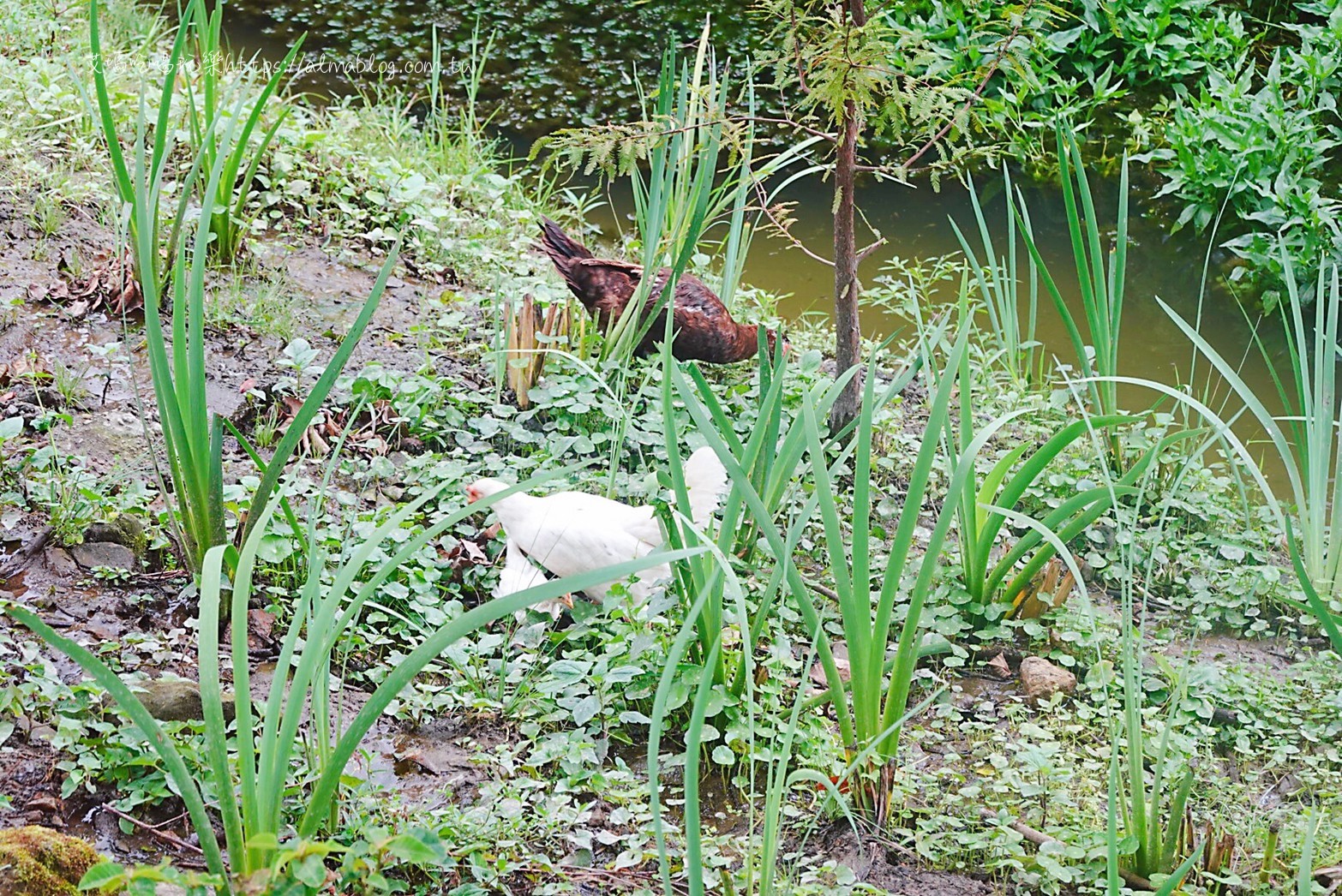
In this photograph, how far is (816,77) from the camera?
2529 mm

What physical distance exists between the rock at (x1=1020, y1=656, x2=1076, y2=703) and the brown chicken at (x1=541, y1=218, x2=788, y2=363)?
4.45ft

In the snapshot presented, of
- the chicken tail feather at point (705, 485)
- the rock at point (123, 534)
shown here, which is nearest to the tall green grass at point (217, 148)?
the rock at point (123, 534)

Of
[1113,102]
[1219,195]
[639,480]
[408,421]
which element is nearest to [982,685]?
[639,480]

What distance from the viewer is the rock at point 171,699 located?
6.14 ft

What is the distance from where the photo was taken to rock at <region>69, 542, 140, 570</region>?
2.25m

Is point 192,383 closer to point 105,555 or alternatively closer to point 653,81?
point 105,555

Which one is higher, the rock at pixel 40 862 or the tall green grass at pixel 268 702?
the tall green grass at pixel 268 702

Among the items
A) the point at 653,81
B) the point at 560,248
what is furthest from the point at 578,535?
the point at 653,81

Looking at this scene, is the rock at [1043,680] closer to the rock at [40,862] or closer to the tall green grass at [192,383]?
the tall green grass at [192,383]

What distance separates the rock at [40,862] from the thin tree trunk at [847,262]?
6.67 feet

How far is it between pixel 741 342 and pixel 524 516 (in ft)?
4.29

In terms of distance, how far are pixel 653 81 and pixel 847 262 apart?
4168 millimetres

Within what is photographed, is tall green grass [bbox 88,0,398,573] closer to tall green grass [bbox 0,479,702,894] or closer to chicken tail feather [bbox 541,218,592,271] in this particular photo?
tall green grass [bbox 0,479,702,894]

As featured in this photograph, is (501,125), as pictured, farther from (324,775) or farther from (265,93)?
(324,775)
